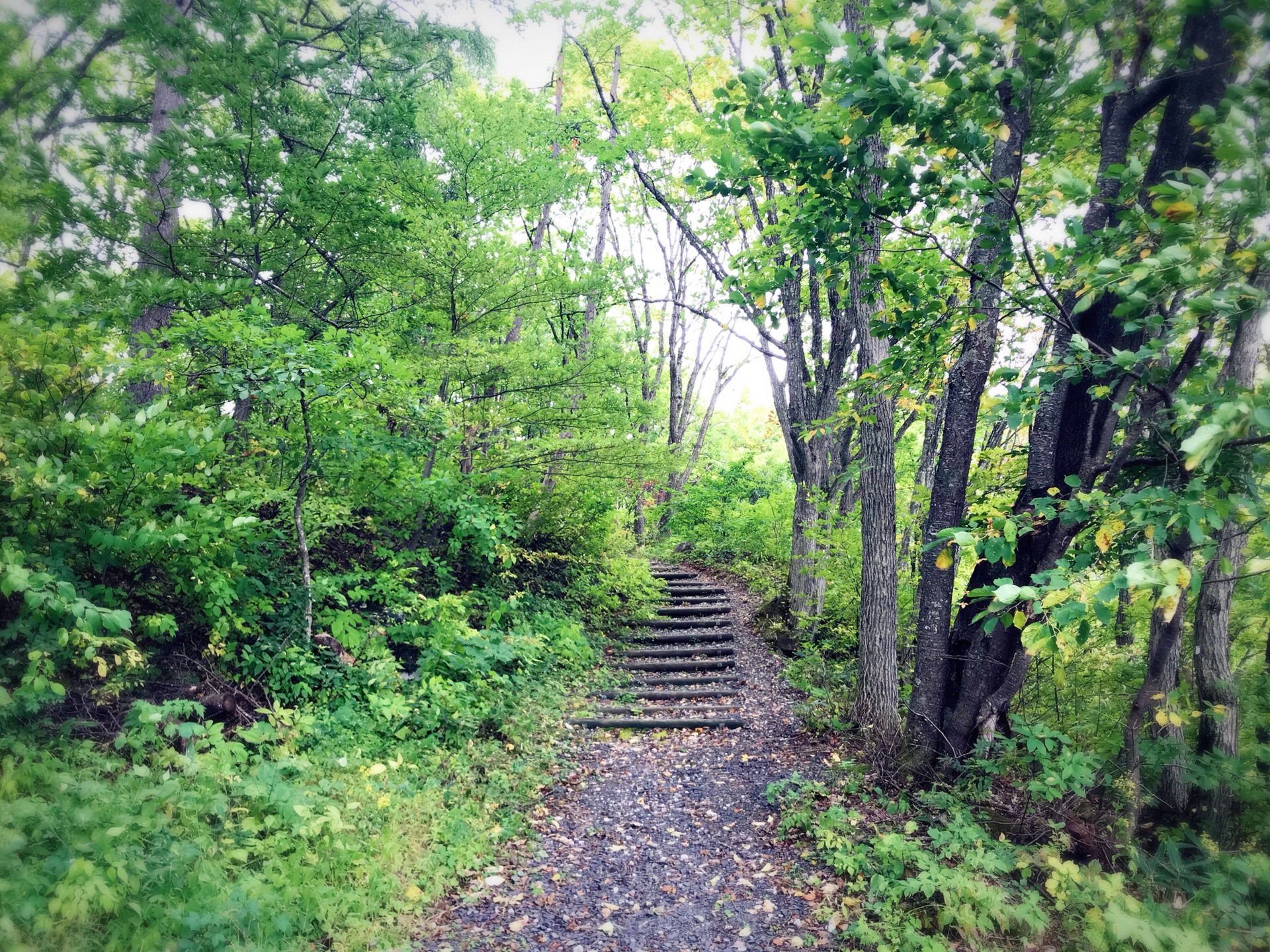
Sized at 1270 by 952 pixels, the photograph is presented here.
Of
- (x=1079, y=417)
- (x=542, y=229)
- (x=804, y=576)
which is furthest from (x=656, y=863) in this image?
(x=542, y=229)

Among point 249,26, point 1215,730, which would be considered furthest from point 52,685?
point 1215,730

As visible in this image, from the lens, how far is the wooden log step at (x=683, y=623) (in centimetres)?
950

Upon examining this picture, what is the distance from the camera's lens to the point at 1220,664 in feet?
11.4

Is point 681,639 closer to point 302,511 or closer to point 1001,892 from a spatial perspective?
point 302,511

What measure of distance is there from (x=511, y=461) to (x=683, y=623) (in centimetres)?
461

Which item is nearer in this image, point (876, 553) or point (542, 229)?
point (876, 553)

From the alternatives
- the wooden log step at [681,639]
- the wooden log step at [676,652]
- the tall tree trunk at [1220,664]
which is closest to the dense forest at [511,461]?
the tall tree trunk at [1220,664]

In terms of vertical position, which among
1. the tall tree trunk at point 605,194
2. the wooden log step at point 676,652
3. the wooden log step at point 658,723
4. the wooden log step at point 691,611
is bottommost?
the wooden log step at point 658,723

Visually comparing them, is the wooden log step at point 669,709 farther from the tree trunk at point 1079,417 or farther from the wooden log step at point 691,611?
the wooden log step at point 691,611

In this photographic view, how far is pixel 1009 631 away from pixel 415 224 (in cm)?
596

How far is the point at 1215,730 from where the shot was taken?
11.2 ft

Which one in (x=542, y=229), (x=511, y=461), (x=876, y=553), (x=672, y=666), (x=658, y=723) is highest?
(x=542, y=229)

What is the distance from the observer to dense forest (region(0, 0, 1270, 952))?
260 centimetres

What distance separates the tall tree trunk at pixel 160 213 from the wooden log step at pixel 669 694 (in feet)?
17.7
